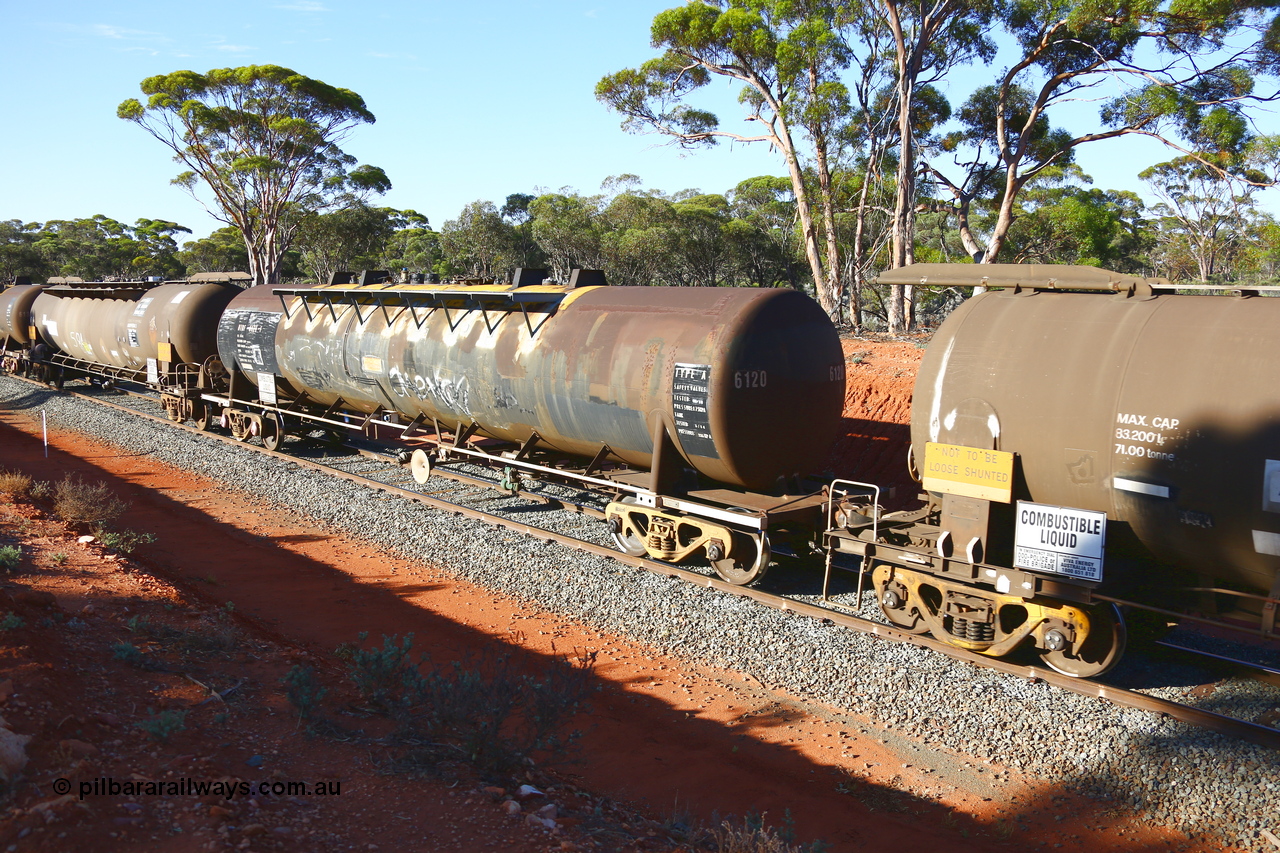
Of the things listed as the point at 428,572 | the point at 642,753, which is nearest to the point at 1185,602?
the point at 642,753

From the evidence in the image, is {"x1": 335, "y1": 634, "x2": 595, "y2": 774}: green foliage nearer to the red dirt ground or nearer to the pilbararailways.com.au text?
the red dirt ground

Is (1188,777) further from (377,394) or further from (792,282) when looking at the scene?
(792,282)

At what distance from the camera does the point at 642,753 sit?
7102 millimetres

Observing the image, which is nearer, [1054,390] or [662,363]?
[1054,390]

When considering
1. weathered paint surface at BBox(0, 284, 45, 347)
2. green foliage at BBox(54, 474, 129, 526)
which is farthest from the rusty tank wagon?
green foliage at BBox(54, 474, 129, 526)

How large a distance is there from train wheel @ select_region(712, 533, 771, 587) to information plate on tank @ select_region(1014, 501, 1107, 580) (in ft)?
10.5

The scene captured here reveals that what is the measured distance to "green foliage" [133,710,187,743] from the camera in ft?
17.2

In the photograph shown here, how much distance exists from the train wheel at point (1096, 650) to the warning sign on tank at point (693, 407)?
4473 millimetres

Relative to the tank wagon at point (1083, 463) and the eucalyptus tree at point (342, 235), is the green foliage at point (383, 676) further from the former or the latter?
the eucalyptus tree at point (342, 235)

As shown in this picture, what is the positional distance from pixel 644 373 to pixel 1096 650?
6.19m

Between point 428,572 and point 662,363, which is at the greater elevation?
point 662,363

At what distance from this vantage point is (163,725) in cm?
529

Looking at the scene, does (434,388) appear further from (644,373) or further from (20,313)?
(20,313)

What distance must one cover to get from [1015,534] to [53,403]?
1186 inches
